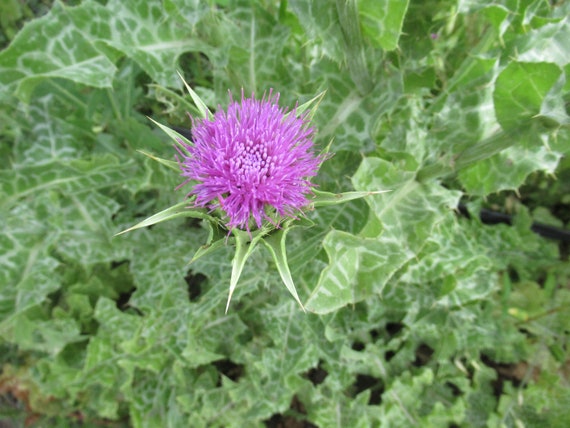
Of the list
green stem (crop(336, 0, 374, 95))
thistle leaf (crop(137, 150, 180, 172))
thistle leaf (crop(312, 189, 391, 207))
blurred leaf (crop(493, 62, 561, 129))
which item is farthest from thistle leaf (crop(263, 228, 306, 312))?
blurred leaf (crop(493, 62, 561, 129))

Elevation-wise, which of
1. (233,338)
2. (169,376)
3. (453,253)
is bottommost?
(169,376)

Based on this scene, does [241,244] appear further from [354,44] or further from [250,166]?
[354,44]

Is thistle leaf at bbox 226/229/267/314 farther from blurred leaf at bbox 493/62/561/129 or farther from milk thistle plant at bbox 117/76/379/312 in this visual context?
blurred leaf at bbox 493/62/561/129

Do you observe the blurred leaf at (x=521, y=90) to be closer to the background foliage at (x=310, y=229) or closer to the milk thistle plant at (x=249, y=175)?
the background foliage at (x=310, y=229)

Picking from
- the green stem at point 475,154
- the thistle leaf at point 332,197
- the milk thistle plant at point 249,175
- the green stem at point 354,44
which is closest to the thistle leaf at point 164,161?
the milk thistle plant at point 249,175

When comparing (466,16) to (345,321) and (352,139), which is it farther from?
(345,321)

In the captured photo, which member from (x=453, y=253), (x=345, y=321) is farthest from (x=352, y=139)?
(x=345, y=321)

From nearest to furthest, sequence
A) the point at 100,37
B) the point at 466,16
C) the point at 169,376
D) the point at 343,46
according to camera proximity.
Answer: the point at 343,46
the point at 100,37
the point at 466,16
the point at 169,376

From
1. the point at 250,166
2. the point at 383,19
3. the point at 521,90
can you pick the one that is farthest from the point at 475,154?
the point at 250,166
